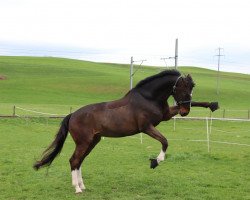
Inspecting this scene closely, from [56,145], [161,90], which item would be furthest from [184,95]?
[56,145]

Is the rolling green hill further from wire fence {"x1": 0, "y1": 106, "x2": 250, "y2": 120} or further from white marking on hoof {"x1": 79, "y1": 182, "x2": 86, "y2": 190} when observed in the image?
white marking on hoof {"x1": 79, "y1": 182, "x2": 86, "y2": 190}

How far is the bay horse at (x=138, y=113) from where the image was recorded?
319 inches

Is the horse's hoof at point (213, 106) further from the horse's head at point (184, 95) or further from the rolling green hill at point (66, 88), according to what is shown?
the rolling green hill at point (66, 88)

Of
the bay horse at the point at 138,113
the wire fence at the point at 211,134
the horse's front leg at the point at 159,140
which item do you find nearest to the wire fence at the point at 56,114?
the wire fence at the point at 211,134

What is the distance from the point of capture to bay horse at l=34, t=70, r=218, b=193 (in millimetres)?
8109

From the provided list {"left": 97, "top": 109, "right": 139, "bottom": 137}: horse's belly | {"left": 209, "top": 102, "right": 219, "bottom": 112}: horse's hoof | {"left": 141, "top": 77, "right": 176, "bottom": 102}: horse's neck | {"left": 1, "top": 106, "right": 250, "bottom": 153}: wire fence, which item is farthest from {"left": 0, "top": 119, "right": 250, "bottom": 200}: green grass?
{"left": 141, "top": 77, "right": 176, "bottom": 102}: horse's neck

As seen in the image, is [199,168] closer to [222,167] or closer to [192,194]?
[222,167]

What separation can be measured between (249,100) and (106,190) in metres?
61.9

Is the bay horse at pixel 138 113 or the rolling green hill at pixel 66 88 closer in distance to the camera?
the bay horse at pixel 138 113

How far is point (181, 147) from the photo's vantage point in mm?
18047

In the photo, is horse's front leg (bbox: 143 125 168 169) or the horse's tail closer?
Result: horse's front leg (bbox: 143 125 168 169)

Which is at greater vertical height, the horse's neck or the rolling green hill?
the horse's neck

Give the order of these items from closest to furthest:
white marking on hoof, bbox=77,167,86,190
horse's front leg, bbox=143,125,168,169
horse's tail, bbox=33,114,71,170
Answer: horse's front leg, bbox=143,125,168,169 → white marking on hoof, bbox=77,167,86,190 → horse's tail, bbox=33,114,71,170

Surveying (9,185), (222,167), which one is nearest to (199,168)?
(222,167)
